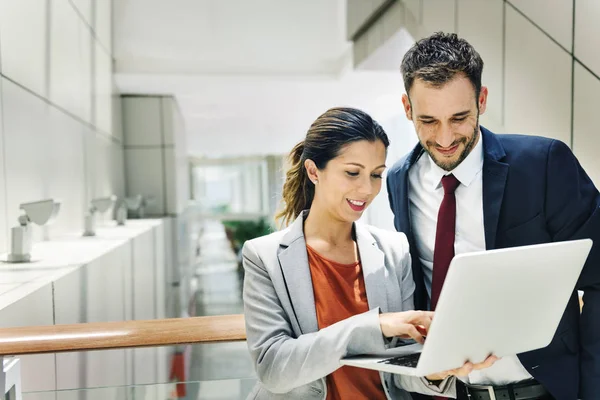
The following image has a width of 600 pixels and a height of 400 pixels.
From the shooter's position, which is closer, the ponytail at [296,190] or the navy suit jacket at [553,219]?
the navy suit jacket at [553,219]

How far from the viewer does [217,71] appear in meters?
7.28

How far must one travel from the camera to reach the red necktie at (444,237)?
145 centimetres

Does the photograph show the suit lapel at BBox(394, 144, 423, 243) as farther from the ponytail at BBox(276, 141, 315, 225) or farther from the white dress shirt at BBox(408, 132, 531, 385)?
the ponytail at BBox(276, 141, 315, 225)

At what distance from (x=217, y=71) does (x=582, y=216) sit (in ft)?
21.0

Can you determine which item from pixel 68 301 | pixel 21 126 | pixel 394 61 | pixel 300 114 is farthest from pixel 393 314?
pixel 300 114

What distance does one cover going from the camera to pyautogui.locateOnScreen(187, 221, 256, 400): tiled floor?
1.67 metres

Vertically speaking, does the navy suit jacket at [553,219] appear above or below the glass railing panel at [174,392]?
above

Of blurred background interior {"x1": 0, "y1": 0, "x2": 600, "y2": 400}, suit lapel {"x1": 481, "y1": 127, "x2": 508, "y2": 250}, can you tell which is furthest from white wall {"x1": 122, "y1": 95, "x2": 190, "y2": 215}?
suit lapel {"x1": 481, "y1": 127, "x2": 508, "y2": 250}

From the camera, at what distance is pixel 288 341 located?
1.24 m

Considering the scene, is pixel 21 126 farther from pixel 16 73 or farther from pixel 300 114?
→ pixel 300 114

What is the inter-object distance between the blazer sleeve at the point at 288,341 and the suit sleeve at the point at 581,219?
0.55 metres

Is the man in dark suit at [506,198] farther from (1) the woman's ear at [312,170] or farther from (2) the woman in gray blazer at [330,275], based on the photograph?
(1) the woman's ear at [312,170]

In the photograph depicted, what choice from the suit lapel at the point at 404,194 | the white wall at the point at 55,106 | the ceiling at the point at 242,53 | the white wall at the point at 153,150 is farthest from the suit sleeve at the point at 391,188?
the white wall at the point at 153,150

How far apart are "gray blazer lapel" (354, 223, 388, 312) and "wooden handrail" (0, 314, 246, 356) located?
0.44 m
